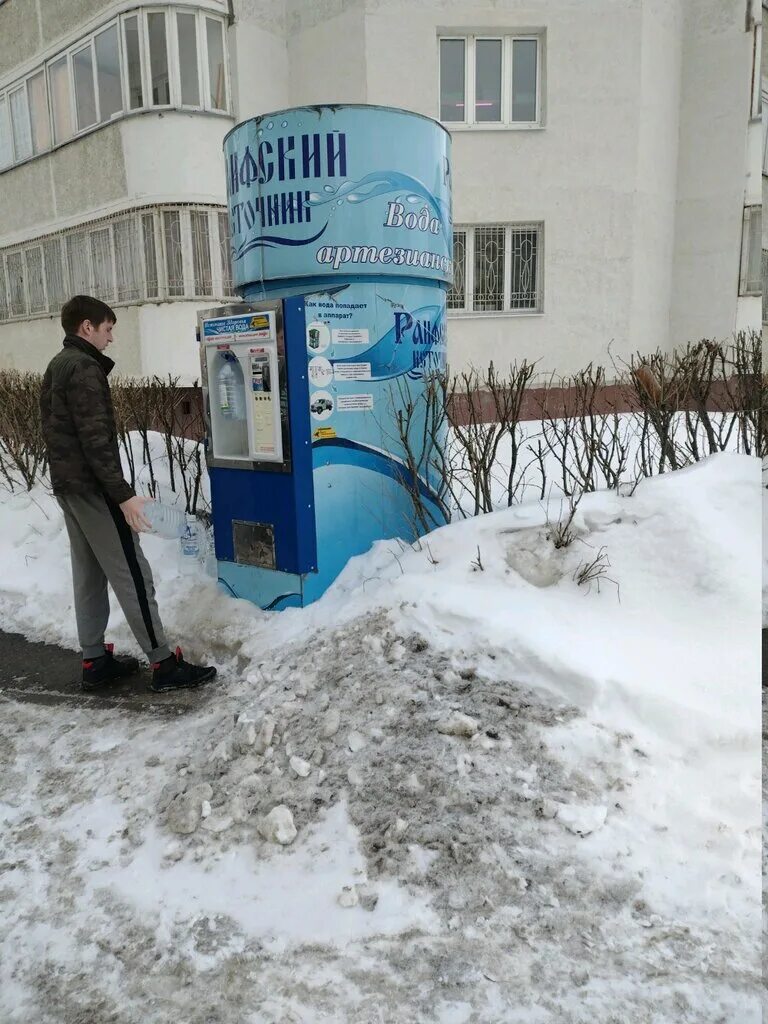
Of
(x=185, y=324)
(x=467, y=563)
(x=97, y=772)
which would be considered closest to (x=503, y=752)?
(x=467, y=563)

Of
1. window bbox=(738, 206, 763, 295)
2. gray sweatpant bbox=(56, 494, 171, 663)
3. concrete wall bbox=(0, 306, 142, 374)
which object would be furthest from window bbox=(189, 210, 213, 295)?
window bbox=(738, 206, 763, 295)

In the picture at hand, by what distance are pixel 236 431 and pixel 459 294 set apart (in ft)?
25.5

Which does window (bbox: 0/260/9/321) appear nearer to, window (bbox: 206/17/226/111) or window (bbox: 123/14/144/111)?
window (bbox: 123/14/144/111)

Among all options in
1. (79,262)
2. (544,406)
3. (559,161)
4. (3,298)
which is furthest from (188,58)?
(544,406)

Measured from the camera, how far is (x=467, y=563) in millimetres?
4227

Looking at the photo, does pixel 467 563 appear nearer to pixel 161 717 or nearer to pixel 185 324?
pixel 161 717

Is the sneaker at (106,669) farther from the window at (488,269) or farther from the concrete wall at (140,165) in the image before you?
the window at (488,269)

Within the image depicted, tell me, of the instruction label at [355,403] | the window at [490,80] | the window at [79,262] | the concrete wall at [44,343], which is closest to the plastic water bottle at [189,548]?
the instruction label at [355,403]

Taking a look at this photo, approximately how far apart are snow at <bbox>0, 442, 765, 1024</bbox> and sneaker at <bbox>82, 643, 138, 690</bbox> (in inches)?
11.4

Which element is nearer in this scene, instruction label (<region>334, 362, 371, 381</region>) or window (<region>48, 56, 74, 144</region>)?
instruction label (<region>334, 362, 371, 381</region>)

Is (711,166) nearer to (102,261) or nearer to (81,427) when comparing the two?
(102,261)

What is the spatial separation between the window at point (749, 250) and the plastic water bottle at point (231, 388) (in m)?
10.3

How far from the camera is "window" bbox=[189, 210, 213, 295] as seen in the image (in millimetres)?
11188

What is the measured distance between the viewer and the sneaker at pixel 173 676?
4238 mm
